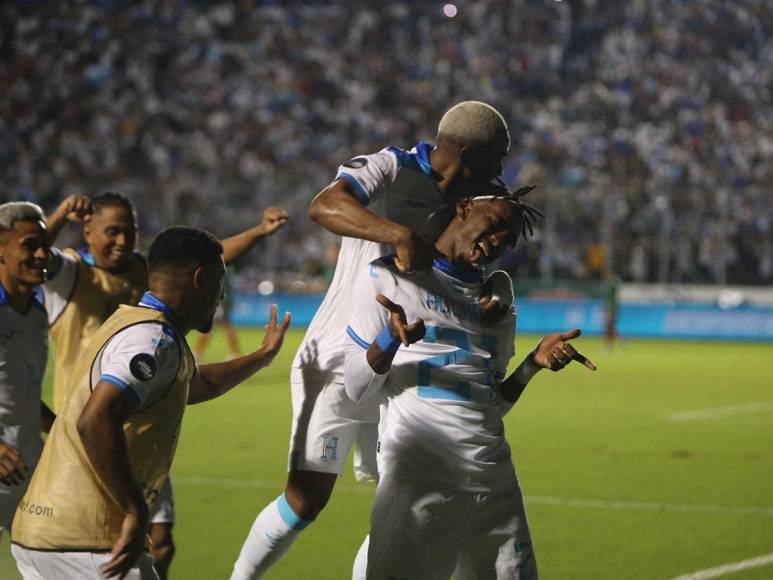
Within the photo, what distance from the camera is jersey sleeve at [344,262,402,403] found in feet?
13.7

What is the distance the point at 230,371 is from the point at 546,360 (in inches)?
→ 46.6

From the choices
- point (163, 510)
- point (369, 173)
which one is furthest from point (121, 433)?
point (163, 510)

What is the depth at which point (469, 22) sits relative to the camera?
3878cm

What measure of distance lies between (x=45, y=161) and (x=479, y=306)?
32070 mm

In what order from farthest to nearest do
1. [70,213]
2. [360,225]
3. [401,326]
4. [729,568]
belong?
[729,568] → [70,213] → [360,225] → [401,326]

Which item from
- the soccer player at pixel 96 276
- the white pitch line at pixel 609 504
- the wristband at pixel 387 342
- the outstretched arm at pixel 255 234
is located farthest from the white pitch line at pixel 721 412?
the wristband at pixel 387 342

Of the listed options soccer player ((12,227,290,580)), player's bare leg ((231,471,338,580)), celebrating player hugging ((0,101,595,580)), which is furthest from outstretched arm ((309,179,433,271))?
player's bare leg ((231,471,338,580))

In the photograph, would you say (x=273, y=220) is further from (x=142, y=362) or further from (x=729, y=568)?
(x=729, y=568)

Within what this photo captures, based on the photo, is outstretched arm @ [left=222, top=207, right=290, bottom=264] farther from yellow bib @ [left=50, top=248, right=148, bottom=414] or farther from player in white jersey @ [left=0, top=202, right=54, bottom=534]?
player in white jersey @ [left=0, top=202, right=54, bottom=534]

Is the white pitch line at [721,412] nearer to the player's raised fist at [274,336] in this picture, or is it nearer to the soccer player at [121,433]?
the player's raised fist at [274,336]

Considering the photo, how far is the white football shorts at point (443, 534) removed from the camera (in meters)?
4.15

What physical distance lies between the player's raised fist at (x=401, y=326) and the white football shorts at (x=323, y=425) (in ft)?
4.86

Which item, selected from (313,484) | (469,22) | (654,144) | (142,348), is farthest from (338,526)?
(469,22)

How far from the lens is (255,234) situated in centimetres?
631
